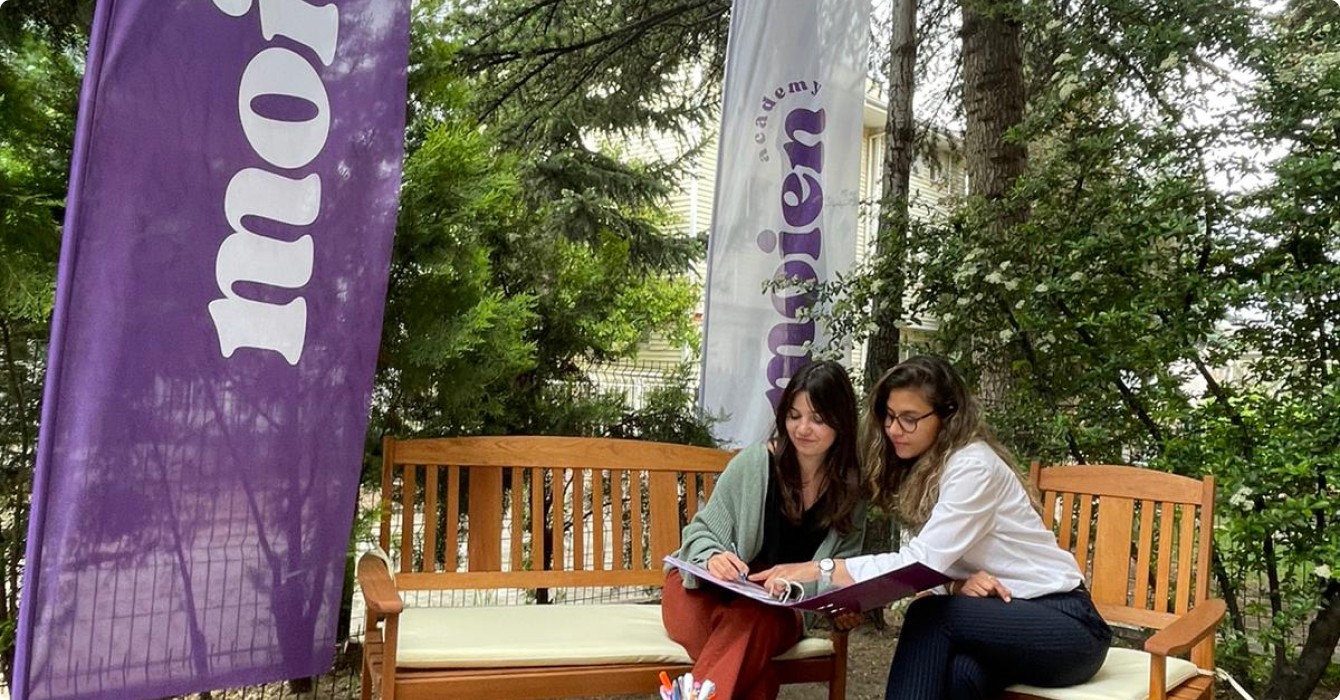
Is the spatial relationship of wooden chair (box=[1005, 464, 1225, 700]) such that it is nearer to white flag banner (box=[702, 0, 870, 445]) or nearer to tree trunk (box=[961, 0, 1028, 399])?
white flag banner (box=[702, 0, 870, 445])

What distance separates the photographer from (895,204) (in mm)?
4297

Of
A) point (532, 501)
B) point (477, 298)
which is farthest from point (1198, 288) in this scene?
point (477, 298)

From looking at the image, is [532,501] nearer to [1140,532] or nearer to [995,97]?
[1140,532]

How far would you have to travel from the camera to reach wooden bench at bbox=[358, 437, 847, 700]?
2541 millimetres

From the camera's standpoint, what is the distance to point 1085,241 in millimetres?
3471

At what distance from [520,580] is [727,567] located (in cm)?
93

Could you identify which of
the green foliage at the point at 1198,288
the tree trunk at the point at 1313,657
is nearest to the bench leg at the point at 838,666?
the green foliage at the point at 1198,288

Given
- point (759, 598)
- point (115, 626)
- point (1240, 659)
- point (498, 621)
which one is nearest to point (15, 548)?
point (115, 626)

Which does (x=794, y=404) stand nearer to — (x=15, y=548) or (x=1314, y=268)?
(x=1314, y=268)

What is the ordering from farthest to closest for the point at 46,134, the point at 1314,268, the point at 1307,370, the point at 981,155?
the point at 981,155 < the point at 1307,370 < the point at 1314,268 < the point at 46,134

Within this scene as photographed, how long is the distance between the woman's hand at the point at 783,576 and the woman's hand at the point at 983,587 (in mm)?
400

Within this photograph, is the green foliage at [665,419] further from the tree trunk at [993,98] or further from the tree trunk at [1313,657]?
the tree trunk at [1313,657]

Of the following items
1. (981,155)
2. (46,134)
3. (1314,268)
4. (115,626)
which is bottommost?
(115,626)

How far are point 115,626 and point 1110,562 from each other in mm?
3035
